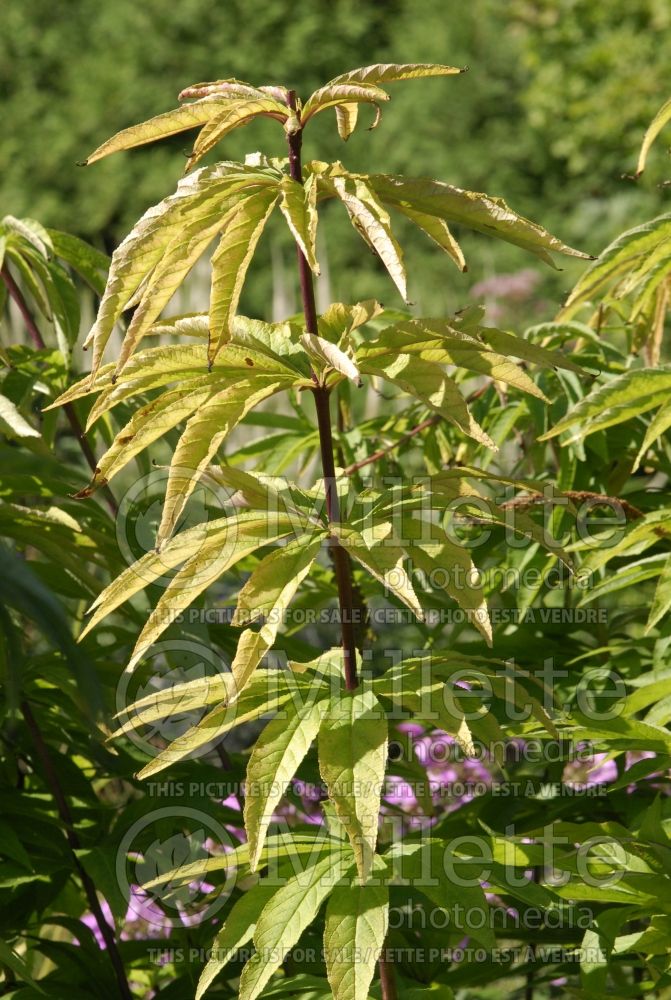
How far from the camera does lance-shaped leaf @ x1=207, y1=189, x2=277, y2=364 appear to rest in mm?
853

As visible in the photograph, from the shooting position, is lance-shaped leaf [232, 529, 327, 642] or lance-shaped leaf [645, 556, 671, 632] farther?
lance-shaped leaf [645, 556, 671, 632]

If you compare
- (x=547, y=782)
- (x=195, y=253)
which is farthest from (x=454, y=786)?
(x=195, y=253)

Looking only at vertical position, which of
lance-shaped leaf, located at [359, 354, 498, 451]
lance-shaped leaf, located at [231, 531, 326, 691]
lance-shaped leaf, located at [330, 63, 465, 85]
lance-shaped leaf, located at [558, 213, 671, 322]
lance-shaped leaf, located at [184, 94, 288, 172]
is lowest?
lance-shaped leaf, located at [231, 531, 326, 691]

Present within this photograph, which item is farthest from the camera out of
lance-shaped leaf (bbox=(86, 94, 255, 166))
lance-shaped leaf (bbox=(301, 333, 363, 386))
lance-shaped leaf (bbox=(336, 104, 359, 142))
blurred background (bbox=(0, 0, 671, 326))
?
blurred background (bbox=(0, 0, 671, 326))

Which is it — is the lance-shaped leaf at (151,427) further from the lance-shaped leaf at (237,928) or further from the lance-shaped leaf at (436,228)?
the lance-shaped leaf at (237,928)

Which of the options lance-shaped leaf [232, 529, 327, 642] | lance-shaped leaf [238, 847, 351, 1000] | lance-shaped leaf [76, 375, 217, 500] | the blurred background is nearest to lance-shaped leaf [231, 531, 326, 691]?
lance-shaped leaf [232, 529, 327, 642]

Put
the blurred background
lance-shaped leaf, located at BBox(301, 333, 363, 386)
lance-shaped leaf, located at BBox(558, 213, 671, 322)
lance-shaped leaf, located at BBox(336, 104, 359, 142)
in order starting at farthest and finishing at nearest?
the blurred background
lance-shaped leaf, located at BBox(558, 213, 671, 322)
lance-shaped leaf, located at BBox(336, 104, 359, 142)
lance-shaped leaf, located at BBox(301, 333, 363, 386)

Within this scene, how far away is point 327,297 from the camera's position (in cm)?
409

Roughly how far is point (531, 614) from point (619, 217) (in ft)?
24.6

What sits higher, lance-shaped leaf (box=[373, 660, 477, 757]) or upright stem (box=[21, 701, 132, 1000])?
lance-shaped leaf (box=[373, 660, 477, 757])

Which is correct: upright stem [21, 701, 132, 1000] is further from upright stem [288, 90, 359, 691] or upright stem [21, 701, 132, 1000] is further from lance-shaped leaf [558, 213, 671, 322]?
lance-shaped leaf [558, 213, 671, 322]

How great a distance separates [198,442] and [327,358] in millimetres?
115

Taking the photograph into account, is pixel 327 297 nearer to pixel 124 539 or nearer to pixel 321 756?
pixel 124 539

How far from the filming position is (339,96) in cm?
92
